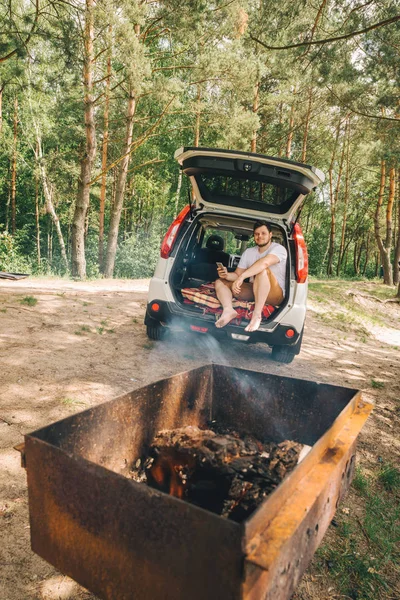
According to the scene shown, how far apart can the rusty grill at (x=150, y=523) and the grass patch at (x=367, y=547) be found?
13.6 inches

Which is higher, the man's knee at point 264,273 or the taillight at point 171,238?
the taillight at point 171,238

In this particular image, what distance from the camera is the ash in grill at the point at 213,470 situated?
1.74m

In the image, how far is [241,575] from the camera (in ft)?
3.42

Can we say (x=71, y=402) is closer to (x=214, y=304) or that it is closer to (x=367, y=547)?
(x=214, y=304)

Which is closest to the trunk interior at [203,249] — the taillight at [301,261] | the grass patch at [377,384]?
the taillight at [301,261]

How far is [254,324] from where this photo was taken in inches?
164

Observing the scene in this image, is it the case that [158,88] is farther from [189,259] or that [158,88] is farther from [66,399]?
[66,399]

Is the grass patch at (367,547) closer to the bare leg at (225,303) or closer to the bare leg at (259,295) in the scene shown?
the bare leg at (259,295)

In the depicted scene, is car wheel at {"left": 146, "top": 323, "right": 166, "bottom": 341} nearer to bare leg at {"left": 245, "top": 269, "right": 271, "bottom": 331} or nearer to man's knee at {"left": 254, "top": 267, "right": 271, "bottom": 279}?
bare leg at {"left": 245, "top": 269, "right": 271, "bottom": 331}

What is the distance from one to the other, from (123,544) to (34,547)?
0.47 m

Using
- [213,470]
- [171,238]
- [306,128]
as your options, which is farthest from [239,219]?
[306,128]

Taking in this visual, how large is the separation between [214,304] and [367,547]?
2.83m

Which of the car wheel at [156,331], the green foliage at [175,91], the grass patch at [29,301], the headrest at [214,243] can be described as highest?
the green foliage at [175,91]

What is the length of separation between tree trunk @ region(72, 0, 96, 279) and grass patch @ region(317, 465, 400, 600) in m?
10.7
